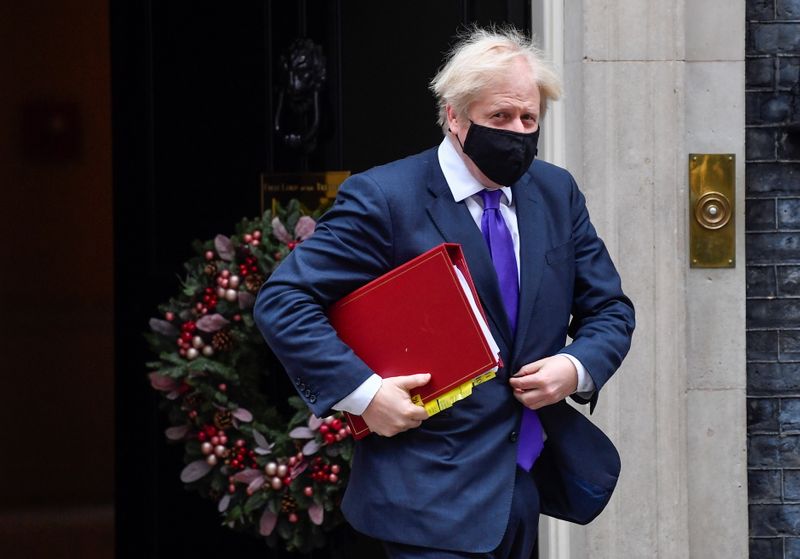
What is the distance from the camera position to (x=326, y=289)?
2.95 m

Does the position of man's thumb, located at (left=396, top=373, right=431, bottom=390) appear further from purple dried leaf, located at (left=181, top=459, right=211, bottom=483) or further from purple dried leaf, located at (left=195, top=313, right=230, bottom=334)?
purple dried leaf, located at (left=181, top=459, right=211, bottom=483)

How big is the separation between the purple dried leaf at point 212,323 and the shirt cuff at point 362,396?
6.60 feet

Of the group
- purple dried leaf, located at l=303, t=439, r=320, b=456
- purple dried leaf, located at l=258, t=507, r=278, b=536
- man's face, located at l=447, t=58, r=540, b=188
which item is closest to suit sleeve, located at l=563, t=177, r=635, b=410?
man's face, located at l=447, t=58, r=540, b=188

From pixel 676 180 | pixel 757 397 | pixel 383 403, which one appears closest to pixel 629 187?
pixel 676 180

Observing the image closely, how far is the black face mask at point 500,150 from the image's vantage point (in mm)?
2912

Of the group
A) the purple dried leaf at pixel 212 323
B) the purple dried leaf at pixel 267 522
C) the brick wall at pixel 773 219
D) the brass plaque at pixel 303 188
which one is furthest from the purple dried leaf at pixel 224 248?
the brick wall at pixel 773 219

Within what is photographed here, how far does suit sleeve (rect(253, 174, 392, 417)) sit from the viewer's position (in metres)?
2.88

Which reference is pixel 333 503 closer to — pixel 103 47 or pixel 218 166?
pixel 218 166

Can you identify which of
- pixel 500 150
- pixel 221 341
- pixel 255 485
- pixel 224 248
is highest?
pixel 500 150

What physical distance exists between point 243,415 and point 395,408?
2.06m

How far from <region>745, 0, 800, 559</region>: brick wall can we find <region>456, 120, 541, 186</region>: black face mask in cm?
204

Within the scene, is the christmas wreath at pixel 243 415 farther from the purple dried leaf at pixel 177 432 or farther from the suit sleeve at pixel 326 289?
the suit sleeve at pixel 326 289

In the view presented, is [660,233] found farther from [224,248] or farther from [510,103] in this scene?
[510,103]

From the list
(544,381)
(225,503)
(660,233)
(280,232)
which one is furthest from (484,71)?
(225,503)
